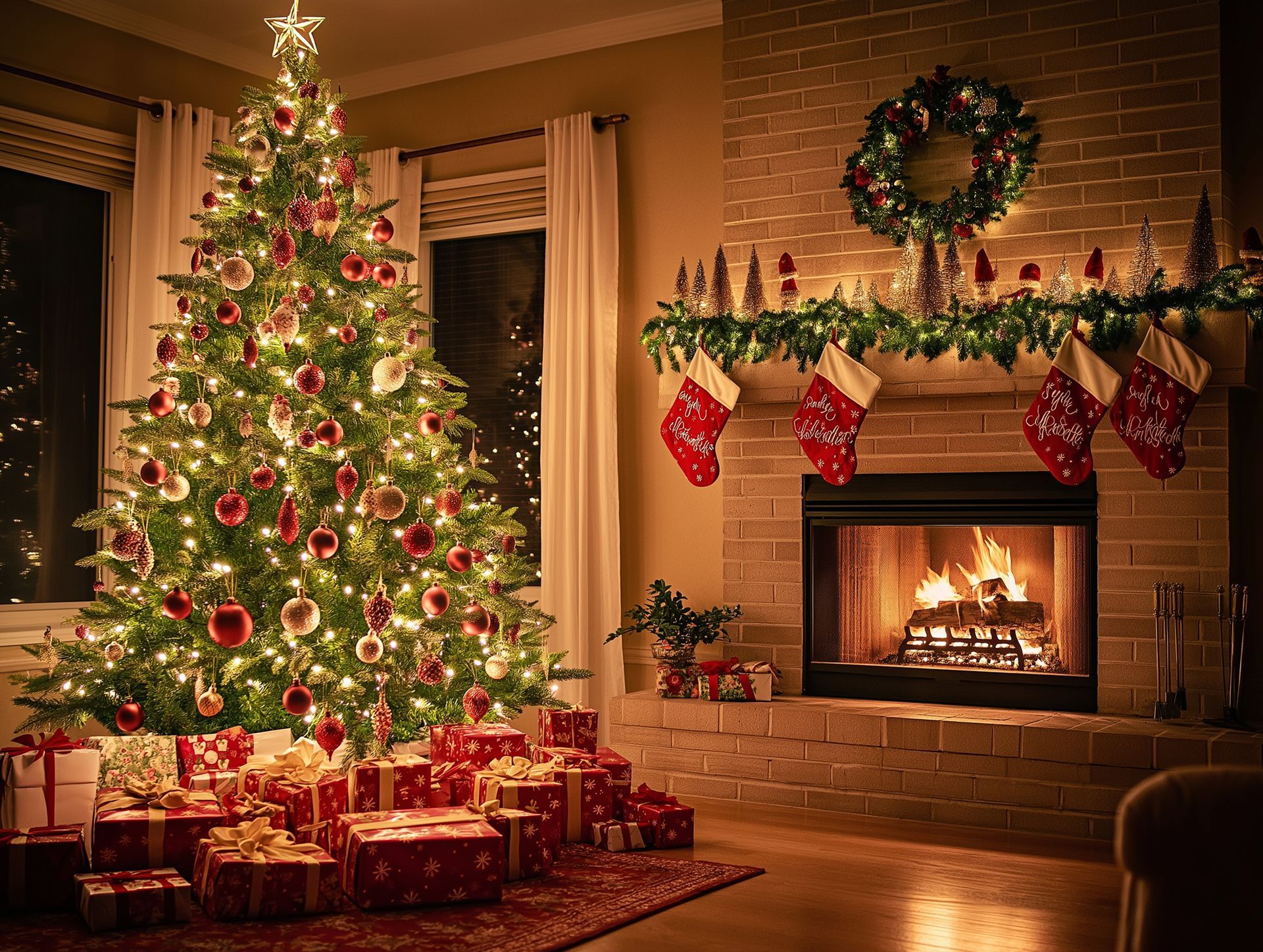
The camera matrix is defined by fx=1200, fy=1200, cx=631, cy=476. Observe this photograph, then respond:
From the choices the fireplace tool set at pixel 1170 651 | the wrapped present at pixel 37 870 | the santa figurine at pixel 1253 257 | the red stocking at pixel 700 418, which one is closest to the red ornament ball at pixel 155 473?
the wrapped present at pixel 37 870

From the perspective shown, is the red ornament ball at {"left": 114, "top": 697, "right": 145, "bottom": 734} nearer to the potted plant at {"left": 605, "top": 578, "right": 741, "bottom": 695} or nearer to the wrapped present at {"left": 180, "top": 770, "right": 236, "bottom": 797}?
the wrapped present at {"left": 180, "top": 770, "right": 236, "bottom": 797}

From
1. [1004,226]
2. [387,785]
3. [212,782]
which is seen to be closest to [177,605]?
[212,782]

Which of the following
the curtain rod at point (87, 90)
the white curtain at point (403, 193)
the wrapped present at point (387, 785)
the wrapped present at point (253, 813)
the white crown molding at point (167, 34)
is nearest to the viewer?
the wrapped present at point (253, 813)

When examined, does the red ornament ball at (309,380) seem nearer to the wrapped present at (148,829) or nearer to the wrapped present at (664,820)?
the wrapped present at (148,829)

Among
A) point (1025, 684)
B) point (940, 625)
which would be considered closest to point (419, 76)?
point (940, 625)

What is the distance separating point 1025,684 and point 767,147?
2.24 metres

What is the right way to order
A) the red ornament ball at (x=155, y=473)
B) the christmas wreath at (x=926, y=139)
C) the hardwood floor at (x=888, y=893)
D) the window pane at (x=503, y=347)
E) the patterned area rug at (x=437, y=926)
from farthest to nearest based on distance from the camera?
Answer: the window pane at (x=503, y=347), the christmas wreath at (x=926, y=139), the red ornament ball at (x=155, y=473), the hardwood floor at (x=888, y=893), the patterned area rug at (x=437, y=926)

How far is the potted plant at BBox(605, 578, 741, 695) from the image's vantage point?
443 centimetres

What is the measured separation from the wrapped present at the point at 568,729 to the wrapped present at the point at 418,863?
35.4 inches

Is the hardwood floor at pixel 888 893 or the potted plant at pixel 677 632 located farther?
the potted plant at pixel 677 632

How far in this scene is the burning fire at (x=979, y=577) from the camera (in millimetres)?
4305

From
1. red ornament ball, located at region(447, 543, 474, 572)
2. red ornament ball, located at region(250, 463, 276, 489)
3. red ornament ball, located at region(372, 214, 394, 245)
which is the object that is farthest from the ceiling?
red ornament ball, located at region(447, 543, 474, 572)

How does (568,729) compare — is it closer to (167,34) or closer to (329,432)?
(329,432)

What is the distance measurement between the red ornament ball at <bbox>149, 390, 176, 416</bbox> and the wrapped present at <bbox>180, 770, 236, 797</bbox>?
1108 millimetres
